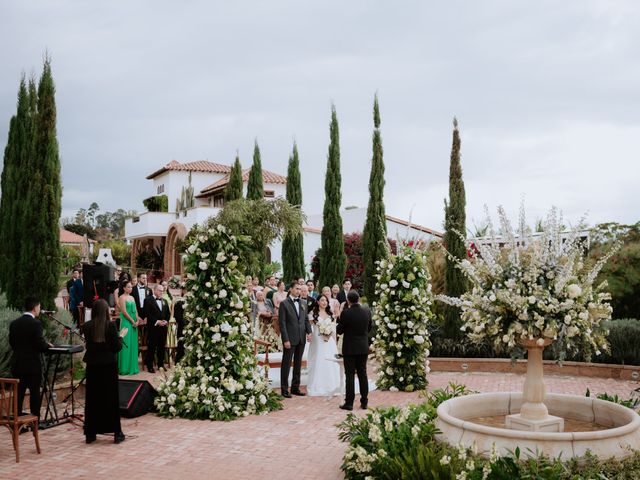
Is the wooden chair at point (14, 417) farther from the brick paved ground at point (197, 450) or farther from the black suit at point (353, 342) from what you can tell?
the black suit at point (353, 342)

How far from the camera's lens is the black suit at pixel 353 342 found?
33.3 feet

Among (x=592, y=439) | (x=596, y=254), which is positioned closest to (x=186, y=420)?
(x=592, y=439)

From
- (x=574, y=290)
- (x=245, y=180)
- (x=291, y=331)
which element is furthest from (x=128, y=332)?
(x=245, y=180)

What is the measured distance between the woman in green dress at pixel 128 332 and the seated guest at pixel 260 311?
2950mm

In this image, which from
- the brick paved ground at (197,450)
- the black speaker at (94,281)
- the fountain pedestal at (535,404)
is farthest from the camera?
the black speaker at (94,281)

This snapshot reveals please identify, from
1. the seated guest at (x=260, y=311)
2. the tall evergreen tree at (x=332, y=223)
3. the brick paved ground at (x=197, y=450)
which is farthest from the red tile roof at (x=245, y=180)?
the brick paved ground at (x=197, y=450)

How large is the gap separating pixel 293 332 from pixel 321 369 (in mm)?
988

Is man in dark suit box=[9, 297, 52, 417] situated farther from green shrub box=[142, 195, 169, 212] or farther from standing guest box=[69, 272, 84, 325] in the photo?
green shrub box=[142, 195, 169, 212]

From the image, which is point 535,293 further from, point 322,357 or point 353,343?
point 322,357

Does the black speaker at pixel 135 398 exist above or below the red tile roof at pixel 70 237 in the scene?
below

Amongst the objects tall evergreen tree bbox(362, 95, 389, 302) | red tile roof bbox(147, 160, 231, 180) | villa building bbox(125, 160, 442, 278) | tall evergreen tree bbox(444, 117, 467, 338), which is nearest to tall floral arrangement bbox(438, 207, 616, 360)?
tall evergreen tree bbox(444, 117, 467, 338)

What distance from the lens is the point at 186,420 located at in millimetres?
9641

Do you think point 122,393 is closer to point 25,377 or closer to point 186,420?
point 186,420

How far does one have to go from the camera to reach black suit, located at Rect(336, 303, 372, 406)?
1015 centimetres
